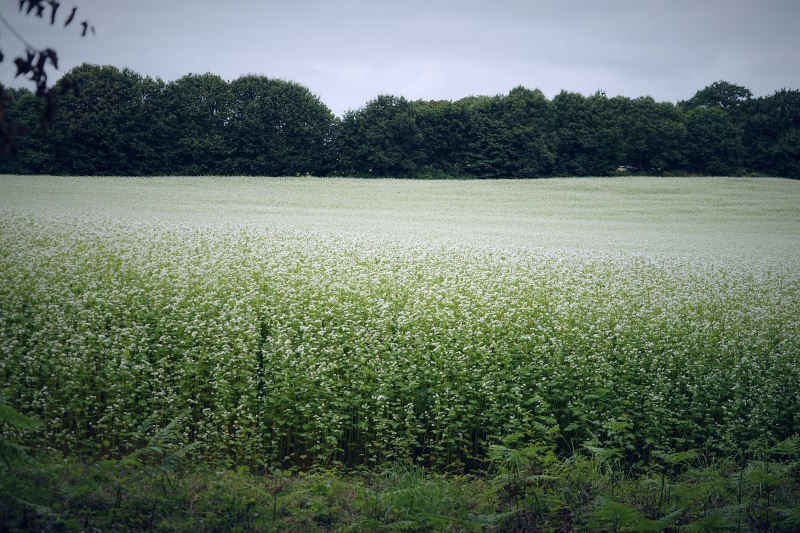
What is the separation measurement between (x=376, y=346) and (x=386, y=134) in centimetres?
4665

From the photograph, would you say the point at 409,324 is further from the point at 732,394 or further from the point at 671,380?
the point at 732,394

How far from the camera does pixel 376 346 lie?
27.9 ft

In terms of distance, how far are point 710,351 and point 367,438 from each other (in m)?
5.91

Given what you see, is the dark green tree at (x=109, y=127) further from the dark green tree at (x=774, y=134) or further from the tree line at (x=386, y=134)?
the dark green tree at (x=774, y=134)

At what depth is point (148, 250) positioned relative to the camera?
1323cm

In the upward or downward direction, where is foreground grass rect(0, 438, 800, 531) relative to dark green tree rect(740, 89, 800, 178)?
downward

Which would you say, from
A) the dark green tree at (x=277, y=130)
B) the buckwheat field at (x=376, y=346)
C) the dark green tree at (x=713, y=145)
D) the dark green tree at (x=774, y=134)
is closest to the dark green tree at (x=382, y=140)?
the dark green tree at (x=277, y=130)

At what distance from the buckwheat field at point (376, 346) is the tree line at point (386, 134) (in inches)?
1211

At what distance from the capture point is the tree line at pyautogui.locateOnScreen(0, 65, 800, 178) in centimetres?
4259

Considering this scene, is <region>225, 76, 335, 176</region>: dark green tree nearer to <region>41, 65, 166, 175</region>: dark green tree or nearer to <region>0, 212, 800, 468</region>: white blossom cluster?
<region>41, 65, 166, 175</region>: dark green tree

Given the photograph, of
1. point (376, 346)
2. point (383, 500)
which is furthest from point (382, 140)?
point (383, 500)

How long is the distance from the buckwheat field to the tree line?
3076 centimetres

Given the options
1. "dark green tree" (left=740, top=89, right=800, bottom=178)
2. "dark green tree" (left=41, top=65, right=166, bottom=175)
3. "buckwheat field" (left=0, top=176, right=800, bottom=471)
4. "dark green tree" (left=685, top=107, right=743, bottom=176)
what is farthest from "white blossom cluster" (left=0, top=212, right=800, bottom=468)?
"dark green tree" (left=740, top=89, right=800, bottom=178)

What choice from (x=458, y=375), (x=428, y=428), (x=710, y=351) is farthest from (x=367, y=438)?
(x=710, y=351)
